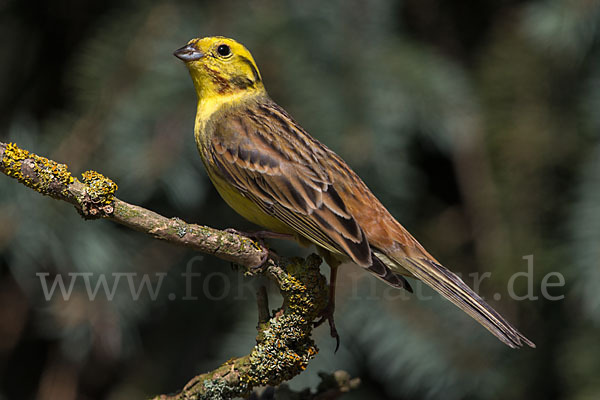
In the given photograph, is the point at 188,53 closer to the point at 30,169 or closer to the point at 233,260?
the point at 233,260

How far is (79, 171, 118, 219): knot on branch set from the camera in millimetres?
1522

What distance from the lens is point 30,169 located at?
4.95 ft

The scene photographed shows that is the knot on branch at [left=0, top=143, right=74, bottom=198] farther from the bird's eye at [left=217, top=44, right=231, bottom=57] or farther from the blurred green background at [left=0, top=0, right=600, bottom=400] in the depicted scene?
the bird's eye at [left=217, top=44, right=231, bottom=57]

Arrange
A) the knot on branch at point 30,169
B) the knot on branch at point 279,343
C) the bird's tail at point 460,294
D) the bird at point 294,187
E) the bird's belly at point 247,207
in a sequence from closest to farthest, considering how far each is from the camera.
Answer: the knot on branch at point 30,169, the knot on branch at point 279,343, the bird's tail at point 460,294, the bird at point 294,187, the bird's belly at point 247,207

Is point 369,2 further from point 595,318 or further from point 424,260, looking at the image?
point 595,318

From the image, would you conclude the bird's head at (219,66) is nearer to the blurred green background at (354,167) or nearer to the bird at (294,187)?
the bird at (294,187)

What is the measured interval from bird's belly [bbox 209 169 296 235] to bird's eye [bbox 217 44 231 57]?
1.83 ft

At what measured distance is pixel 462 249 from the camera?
3387 mm

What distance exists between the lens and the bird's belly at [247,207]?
2463mm

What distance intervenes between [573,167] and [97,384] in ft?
8.29

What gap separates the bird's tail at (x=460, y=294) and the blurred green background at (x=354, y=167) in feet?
1.83

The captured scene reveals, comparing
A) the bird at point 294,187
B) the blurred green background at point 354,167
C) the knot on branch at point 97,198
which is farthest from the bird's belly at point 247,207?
the knot on branch at point 97,198

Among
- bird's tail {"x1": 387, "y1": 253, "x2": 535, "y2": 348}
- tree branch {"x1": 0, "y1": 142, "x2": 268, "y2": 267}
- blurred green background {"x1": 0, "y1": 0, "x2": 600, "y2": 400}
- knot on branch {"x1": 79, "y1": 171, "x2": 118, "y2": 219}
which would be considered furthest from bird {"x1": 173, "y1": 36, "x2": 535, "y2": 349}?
knot on branch {"x1": 79, "y1": 171, "x2": 118, "y2": 219}

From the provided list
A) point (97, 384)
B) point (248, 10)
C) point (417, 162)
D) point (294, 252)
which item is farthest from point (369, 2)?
point (97, 384)
